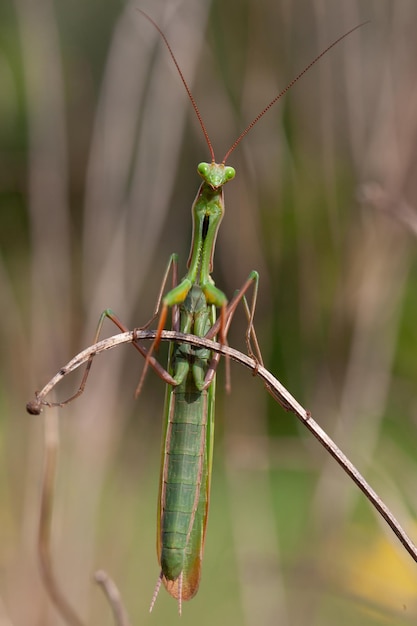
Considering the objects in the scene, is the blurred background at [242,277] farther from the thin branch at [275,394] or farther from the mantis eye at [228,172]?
the thin branch at [275,394]

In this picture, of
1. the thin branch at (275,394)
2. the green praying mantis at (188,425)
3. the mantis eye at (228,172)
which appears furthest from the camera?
the mantis eye at (228,172)

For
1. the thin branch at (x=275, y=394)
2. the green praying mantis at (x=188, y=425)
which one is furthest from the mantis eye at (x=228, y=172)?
the thin branch at (x=275, y=394)

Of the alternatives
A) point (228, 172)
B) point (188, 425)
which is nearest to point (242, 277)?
point (228, 172)

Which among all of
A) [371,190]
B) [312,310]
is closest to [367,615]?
[312,310]

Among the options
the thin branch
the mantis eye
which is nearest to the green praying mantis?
the thin branch

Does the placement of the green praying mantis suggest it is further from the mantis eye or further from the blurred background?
the blurred background

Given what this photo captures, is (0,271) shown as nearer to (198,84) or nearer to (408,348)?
(198,84)
